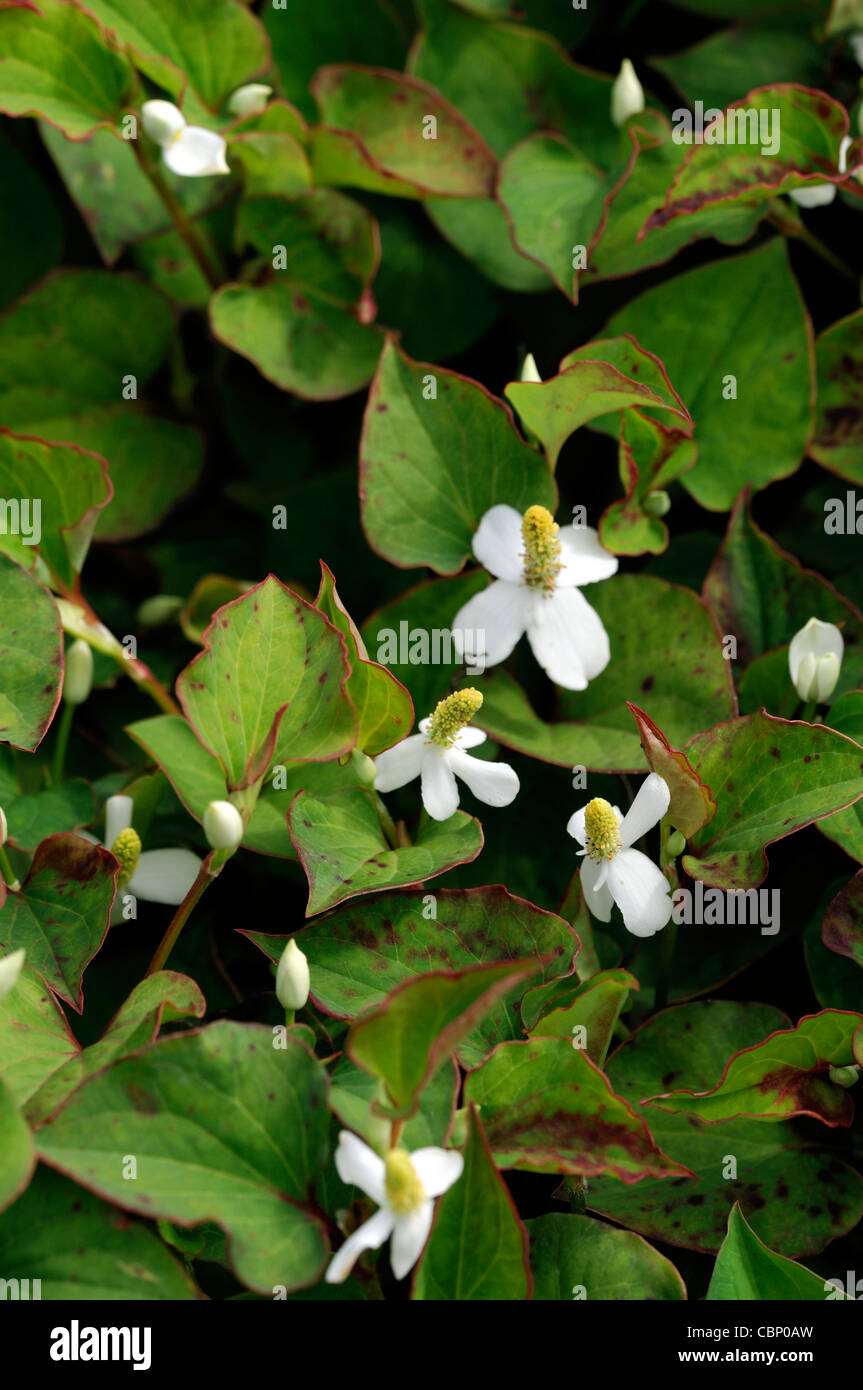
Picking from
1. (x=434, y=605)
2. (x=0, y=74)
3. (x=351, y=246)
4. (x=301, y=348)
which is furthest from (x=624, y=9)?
(x=434, y=605)

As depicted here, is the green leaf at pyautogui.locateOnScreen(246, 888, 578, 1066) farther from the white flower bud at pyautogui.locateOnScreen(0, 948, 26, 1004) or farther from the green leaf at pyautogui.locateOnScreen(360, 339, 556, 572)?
the green leaf at pyautogui.locateOnScreen(360, 339, 556, 572)

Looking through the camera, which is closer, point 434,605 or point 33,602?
point 33,602

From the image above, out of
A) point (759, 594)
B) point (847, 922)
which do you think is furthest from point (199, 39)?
point (847, 922)

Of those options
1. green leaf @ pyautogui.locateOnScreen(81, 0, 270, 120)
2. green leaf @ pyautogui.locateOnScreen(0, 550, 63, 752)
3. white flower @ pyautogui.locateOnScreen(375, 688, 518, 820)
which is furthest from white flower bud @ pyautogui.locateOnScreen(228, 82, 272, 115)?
white flower @ pyautogui.locateOnScreen(375, 688, 518, 820)

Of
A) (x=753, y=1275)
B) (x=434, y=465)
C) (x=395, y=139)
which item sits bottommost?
(x=753, y=1275)

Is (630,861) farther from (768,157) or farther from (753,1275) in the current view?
(768,157)
